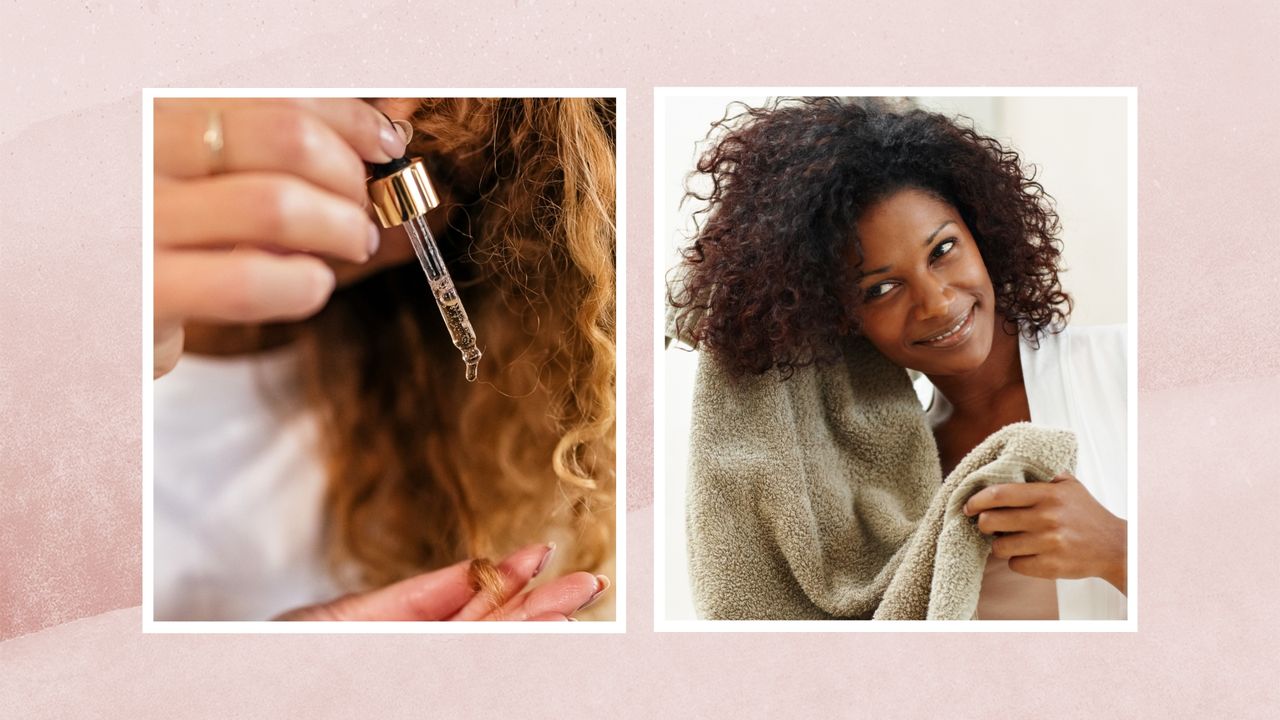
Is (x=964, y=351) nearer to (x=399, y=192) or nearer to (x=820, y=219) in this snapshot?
(x=820, y=219)

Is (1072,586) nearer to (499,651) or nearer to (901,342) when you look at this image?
(901,342)

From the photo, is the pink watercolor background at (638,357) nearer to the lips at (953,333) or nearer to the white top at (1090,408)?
the white top at (1090,408)

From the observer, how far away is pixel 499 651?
3.55ft

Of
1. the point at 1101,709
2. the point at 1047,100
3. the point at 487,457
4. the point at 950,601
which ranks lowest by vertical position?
the point at 1101,709

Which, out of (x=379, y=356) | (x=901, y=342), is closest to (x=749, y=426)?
(x=901, y=342)

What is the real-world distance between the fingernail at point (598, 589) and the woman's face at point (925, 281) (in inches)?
14.6

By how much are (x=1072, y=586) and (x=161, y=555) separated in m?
0.93

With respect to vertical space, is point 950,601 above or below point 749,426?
below

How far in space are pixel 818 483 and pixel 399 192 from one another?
0.51m

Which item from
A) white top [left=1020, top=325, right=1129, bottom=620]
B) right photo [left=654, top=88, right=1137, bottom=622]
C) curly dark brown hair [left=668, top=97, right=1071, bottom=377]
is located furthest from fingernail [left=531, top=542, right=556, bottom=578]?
white top [left=1020, top=325, right=1129, bottom=620]

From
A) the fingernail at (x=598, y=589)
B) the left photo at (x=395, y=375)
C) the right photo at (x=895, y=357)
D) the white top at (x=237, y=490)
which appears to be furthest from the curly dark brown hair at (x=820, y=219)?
the white top at (x=237, y=490)

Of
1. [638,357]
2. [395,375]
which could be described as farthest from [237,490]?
[638,357]

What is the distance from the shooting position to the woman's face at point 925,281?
1.01 metres

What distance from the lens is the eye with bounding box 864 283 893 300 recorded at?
102 cm
